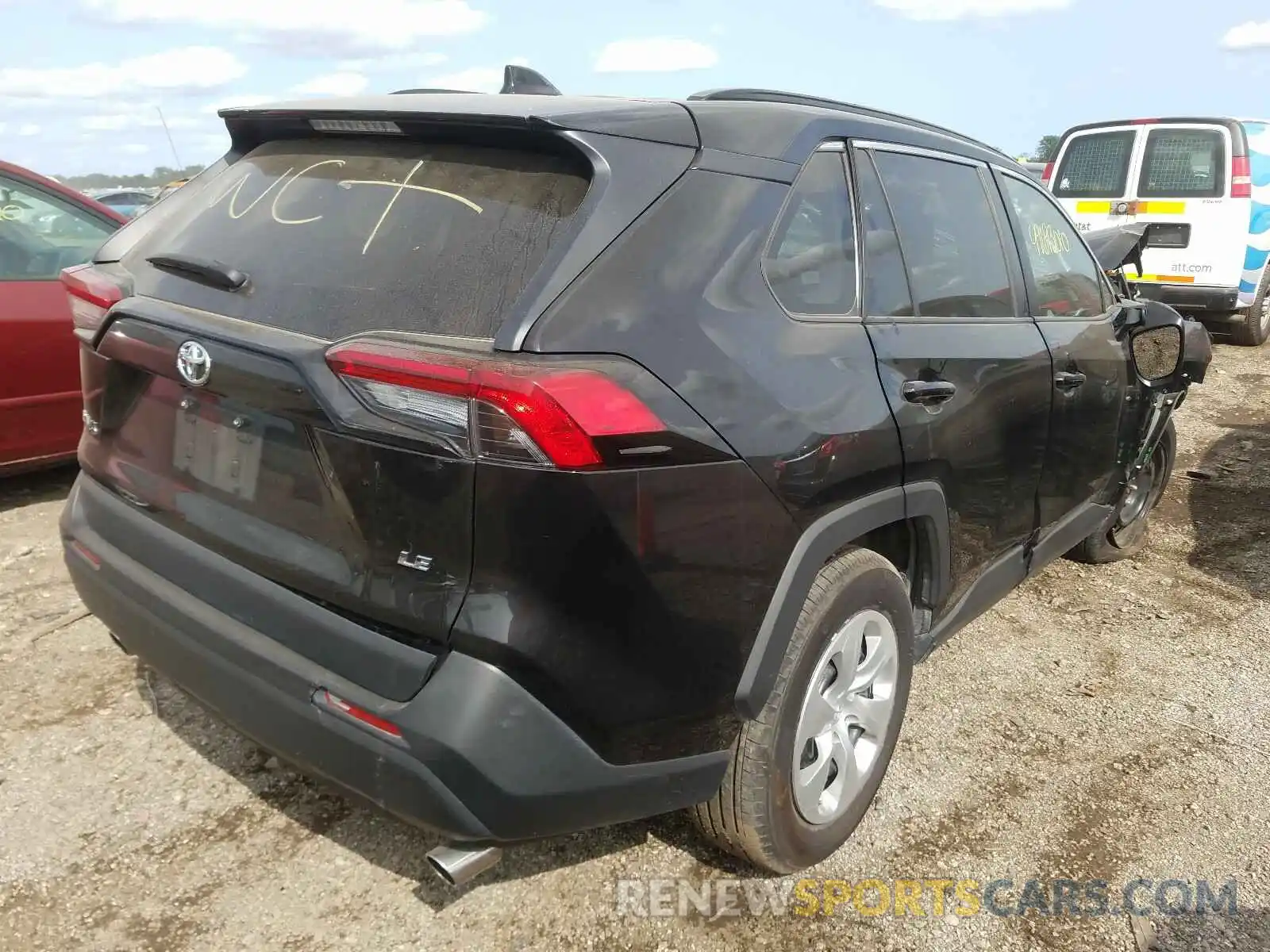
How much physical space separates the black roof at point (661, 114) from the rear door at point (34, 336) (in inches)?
96.3

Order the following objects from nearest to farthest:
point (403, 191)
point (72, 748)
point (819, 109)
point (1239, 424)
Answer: point (403, 191), point (819, 109), point (72, 748), point (1239, 424)

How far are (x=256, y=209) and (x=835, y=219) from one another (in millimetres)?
1338

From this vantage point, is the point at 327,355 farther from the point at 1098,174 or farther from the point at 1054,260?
the point at 1098,174

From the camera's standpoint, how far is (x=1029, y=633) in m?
3.74

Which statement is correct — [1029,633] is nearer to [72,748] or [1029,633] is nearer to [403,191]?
[403,191]

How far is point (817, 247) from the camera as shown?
2.22 meters

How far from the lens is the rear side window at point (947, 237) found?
8.37 feet

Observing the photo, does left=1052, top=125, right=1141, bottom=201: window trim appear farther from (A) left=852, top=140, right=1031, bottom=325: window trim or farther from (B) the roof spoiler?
(B) the roof spoiler

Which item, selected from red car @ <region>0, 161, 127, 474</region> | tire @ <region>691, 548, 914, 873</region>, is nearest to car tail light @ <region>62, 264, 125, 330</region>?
tire @ <region>691, 548, 914, 873</region>

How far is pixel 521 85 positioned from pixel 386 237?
2.95 feet

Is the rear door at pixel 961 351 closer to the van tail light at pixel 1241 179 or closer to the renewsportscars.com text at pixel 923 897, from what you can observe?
the renewsportscars.com text at pixel 923 897

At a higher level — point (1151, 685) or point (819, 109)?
point (819, 109)

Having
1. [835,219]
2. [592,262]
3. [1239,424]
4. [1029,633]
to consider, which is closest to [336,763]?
[592,262]

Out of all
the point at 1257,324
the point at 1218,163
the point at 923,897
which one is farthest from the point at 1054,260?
the point at 1257,324
